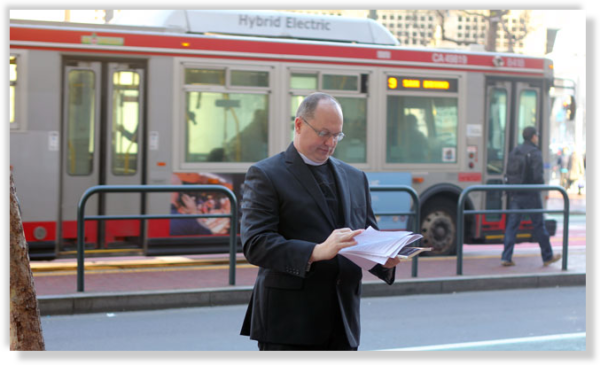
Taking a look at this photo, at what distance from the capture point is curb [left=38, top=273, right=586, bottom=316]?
26.9 feet

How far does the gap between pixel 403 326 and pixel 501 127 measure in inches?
225

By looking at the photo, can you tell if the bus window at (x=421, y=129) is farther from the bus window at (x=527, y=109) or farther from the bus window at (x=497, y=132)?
the bus window at (x=527, y=109)

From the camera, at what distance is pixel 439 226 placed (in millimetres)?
12133

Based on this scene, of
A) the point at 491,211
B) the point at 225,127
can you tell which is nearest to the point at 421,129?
the point at 491,211

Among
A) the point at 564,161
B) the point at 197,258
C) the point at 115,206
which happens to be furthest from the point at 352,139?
the point at 564,161

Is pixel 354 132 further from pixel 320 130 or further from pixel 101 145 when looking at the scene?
pixel 320 130

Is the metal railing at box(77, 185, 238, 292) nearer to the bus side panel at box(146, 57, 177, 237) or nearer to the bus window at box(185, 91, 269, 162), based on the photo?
the bus side panel at box(146, 57, 177, 237)

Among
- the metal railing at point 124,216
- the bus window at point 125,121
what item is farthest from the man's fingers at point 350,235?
the bus window at point 125,121

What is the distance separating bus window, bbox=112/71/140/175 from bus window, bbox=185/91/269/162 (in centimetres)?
68

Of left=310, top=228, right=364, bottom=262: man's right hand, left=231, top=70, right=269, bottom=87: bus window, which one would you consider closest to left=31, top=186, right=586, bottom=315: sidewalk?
left=231, top=70, right=269, bottom=87: bus window

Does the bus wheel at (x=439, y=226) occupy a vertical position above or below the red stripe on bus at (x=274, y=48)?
below

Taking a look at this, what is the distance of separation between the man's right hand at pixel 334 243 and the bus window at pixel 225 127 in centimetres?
780

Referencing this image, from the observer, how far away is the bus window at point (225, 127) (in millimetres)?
10922

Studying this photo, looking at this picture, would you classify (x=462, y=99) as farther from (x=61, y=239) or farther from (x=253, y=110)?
(x=61, y=239)
